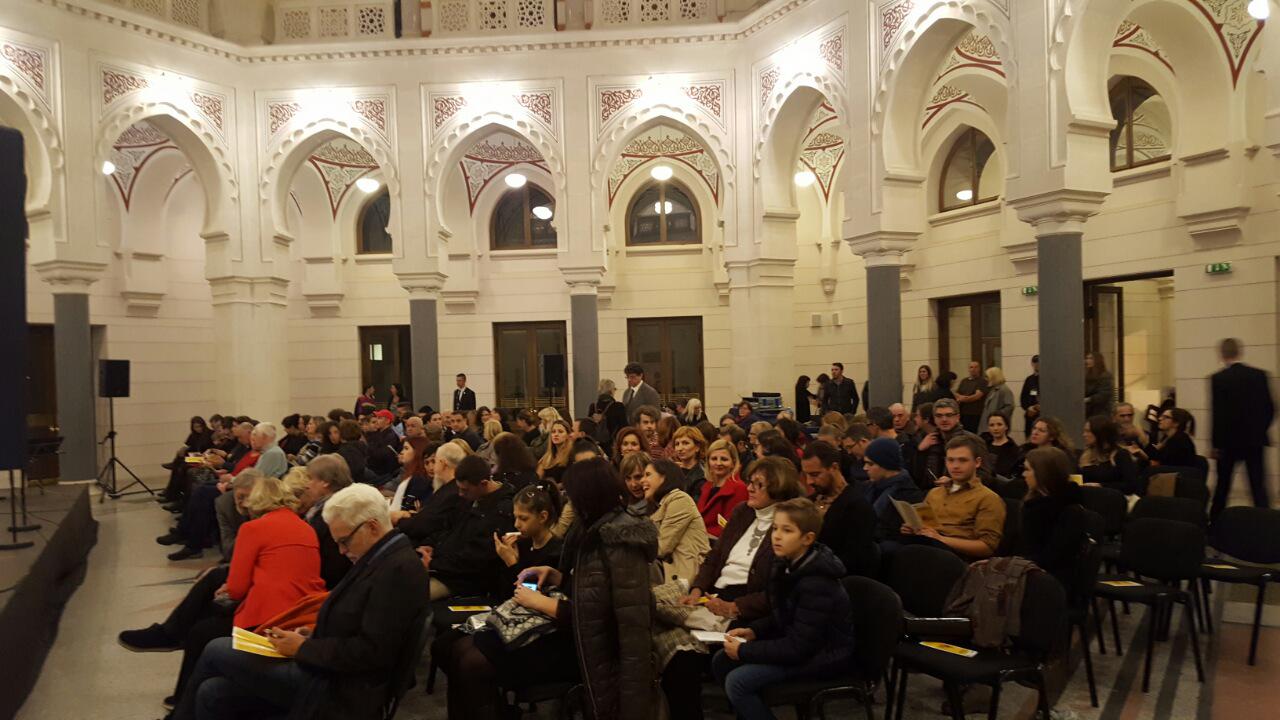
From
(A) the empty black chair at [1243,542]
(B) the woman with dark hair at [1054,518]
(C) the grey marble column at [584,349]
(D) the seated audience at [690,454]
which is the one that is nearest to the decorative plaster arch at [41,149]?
(C) the grey marble column at [584,349]

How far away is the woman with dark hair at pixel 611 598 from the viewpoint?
3.04m

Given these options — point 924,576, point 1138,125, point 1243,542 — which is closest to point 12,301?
point 924,576

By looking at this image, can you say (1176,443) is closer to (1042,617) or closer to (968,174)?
(1042,617)

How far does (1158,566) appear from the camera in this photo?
450cm

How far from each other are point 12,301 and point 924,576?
5066mm

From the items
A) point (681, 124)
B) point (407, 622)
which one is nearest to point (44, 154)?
point (681, 124)

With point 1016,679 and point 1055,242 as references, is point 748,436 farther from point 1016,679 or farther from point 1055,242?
point 1016,679

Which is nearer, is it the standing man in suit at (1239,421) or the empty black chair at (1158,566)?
the empty black chair at (1158,566)

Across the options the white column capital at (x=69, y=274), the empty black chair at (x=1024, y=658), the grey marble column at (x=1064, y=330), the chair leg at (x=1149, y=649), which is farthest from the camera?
the white column capital at (x=69, y=274)

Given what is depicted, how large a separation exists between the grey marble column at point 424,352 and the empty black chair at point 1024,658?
10.2 meters

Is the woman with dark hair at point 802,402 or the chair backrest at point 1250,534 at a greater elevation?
the woman with dark hair at point 802,402

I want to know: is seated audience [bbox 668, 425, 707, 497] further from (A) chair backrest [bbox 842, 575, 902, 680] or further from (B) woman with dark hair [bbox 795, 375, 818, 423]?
(B) woman with dark hair [bbox 795, 375, 818, 423]

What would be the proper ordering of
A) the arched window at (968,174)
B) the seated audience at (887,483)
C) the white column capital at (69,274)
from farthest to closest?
1. the arched window at (968,174)
2. the white column capital at (69,274)
3. the seated audience at (887,483)

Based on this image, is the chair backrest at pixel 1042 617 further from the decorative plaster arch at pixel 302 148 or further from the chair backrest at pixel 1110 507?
the decorative plaster arch at pixel 302 148
